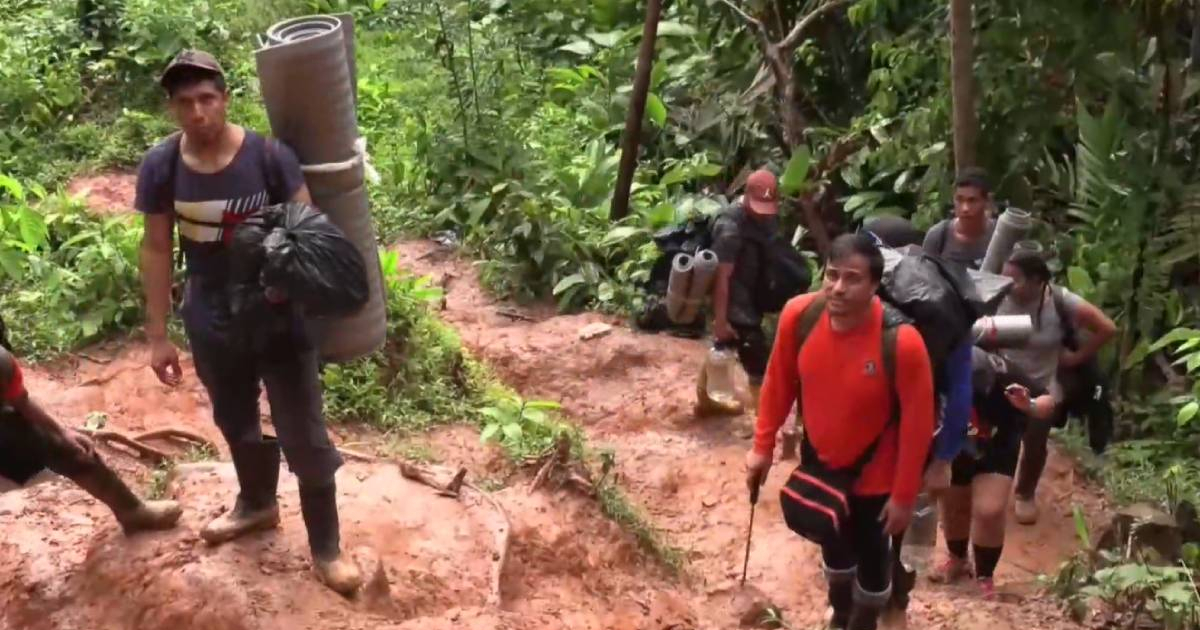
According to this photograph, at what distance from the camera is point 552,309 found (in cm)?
923

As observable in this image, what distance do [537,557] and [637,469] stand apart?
5.98 ft

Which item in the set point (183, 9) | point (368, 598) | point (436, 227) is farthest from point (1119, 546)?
point (183, 9)

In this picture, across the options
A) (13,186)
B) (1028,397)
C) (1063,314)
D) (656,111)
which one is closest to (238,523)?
(1028,397)

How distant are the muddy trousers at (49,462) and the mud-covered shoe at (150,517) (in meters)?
0.03

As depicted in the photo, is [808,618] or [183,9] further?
[183,9]

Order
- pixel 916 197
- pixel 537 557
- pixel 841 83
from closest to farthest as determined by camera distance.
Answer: pixel 537 557
pixel 916 197
pixel 841 83

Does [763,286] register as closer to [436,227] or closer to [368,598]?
[368,598]

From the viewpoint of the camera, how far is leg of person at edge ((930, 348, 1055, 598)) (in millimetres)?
5297

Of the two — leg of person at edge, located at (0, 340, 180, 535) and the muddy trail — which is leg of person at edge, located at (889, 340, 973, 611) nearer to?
the muddy trail

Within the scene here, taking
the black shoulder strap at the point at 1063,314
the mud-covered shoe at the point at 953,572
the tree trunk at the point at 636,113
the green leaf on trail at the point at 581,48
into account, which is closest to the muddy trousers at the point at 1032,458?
the black shoulder strap at the point at 1063,314

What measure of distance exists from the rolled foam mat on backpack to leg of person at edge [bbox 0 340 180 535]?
94 cm

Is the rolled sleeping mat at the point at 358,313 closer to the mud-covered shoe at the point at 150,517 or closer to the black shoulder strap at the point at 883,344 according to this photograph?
the mud-covered shoe at the point at 150,517

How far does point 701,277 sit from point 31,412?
3522 mm

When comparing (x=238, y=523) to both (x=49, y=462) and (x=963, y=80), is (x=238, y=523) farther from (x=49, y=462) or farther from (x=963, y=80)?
(x=963, y=80)
